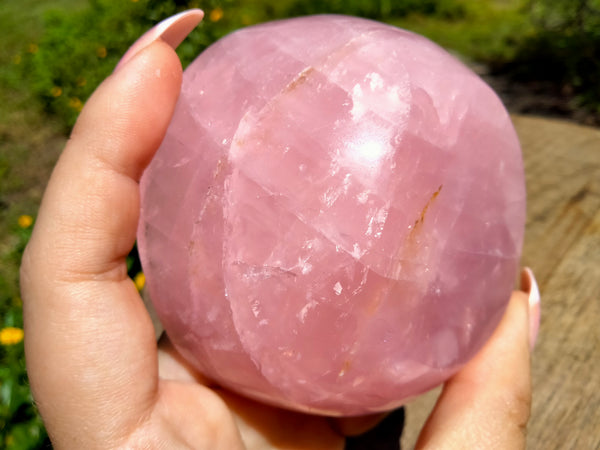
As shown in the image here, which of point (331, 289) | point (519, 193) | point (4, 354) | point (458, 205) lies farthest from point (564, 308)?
point (4, 354)

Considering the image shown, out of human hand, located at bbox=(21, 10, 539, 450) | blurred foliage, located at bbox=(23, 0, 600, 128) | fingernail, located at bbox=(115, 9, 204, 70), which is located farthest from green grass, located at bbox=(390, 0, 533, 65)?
human hand, located at bbox=(21, 10, 539, 450)

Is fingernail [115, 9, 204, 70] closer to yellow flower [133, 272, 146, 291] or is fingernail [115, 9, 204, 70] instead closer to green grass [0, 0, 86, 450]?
yellow flower [133, 272, 146, 291]

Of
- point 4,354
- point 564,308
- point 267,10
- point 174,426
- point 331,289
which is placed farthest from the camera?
point 267,10

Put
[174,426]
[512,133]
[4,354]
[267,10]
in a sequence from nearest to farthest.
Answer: [174,426] < [512,133] < [4,354] < [267,10]

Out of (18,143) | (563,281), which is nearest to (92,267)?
(563,281)

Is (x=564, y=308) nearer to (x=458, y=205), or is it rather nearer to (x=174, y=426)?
(x=458, y=205)

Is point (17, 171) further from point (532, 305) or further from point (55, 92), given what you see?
point (532, 305)

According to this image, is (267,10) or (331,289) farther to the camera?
(267,10)
